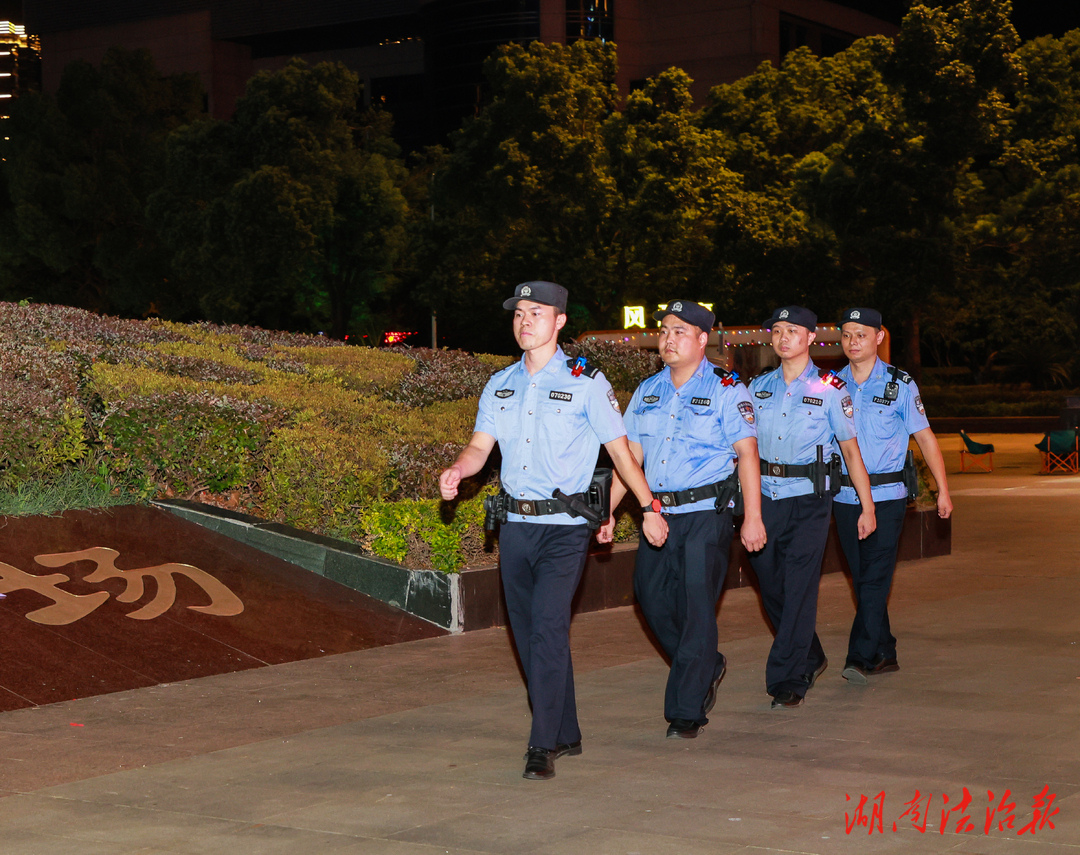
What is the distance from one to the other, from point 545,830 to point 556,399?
72.3 inches

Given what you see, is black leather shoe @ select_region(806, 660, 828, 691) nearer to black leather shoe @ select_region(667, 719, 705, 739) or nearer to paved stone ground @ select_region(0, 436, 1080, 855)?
paved stone ground @ select_region(0, 436, 1080, 855)

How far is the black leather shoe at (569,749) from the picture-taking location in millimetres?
5859

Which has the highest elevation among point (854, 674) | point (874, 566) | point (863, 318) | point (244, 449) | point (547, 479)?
point (863, 318)

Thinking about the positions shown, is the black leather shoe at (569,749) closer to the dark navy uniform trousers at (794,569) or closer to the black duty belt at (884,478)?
the dark navy uniform trousers at (794,569)

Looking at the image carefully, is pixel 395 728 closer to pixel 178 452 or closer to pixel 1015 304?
pixel 178 452

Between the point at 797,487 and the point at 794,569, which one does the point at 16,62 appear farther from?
the point at 794,569

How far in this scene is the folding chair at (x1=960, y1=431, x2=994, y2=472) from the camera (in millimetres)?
22188

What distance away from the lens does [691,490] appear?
6.38 metres

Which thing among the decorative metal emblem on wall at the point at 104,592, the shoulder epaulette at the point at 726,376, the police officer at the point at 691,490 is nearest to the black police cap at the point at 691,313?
the police officer at the point at 691,490

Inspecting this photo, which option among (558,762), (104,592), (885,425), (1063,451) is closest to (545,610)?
(558,762)

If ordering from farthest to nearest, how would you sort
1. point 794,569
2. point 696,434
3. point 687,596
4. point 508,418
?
1. point 794,569
2. point 696,434
3. point 687,596
4. point 508,418

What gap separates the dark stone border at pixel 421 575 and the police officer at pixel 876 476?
1.03m

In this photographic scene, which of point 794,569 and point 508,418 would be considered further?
point 794,569

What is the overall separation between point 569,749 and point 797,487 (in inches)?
77.1
